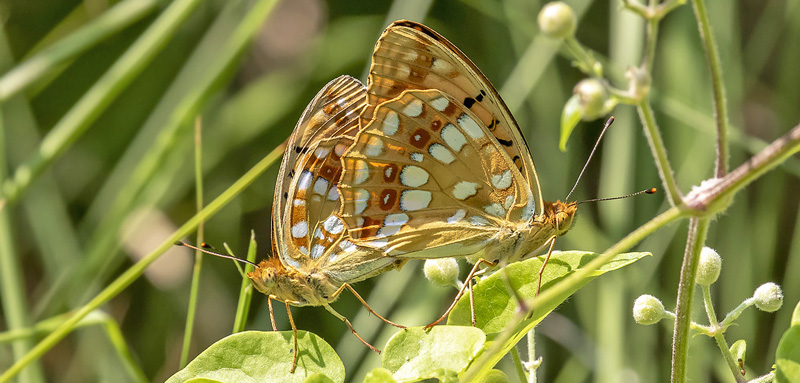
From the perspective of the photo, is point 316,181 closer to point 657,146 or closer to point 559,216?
point 559,216

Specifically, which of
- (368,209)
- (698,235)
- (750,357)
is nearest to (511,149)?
(368,209)

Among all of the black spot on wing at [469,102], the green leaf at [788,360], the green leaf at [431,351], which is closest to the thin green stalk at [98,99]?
the black spot on wing at [469,102]

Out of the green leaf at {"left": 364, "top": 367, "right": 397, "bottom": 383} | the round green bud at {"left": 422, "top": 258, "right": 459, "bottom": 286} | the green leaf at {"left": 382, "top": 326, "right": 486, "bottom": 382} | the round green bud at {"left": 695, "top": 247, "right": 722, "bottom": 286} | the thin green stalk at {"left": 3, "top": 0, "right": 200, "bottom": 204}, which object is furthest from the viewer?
the thin green stalk at {"left": 3, "top": 0, "right": 200, "bottom": 204}

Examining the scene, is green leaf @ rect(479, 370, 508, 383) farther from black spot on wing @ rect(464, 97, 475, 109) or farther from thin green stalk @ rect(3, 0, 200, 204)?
thin green stalk @ rect(3, 0, 200, 204)

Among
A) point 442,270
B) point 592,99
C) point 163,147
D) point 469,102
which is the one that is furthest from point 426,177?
point 163,147

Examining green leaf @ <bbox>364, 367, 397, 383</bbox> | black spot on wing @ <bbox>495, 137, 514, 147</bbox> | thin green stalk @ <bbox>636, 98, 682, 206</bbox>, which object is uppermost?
black spot on wing @ <bbox>495, 137, 514, 147</bbox>

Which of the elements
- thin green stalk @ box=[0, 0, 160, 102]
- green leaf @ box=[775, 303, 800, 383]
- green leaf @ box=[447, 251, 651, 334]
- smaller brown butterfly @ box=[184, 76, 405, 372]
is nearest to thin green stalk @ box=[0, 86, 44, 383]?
thin green stalk @ box=[0, 0, 160, 102]

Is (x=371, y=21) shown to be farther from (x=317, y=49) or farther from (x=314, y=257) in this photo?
(x=314, y=257)
